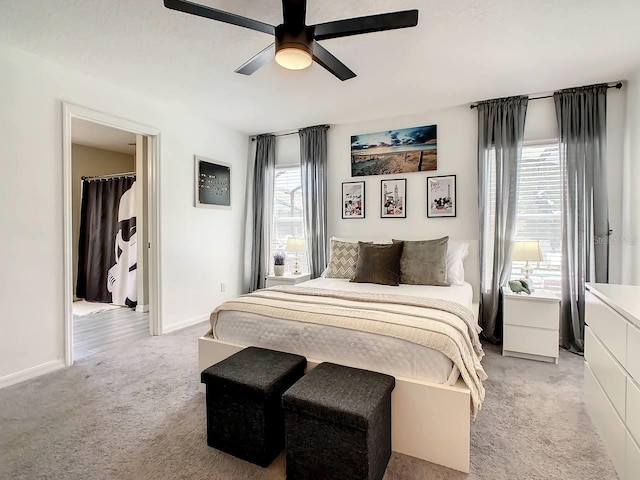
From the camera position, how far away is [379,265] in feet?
10.7

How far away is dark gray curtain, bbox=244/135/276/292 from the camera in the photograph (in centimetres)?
479

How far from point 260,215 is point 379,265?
7.28 feet

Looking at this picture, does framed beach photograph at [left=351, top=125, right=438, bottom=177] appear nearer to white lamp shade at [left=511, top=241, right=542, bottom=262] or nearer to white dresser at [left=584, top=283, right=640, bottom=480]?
white lamp shade at [left=511, top=241, right=542, bottom=262]


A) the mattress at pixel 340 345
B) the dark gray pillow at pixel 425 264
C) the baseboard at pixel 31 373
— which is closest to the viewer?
the mattress at pixel 340 345

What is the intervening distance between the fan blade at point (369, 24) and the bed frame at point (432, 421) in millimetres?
1824

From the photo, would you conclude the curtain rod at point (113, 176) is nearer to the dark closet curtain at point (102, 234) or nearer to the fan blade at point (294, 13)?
the dark closet curtain at point (102, 234)

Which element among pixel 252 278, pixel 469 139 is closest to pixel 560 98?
pixel 469 139

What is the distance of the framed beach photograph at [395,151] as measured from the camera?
12.8ft

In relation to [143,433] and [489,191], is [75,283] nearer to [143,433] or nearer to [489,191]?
[143,433]

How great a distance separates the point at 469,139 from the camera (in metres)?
3.71

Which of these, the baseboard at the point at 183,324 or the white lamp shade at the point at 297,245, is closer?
the baseboard at the point at 183,324

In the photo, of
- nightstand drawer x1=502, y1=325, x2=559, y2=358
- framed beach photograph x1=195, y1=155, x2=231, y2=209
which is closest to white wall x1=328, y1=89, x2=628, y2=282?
nightstand drawer x1=502, y1=325, x2=559, y2=358

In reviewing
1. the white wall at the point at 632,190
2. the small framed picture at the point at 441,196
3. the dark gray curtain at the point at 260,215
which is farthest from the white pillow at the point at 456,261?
the dark gray curtain at the point at 260,215

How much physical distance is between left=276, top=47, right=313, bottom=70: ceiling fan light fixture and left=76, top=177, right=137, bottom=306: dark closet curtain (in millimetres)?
4081
